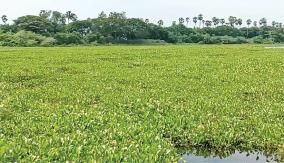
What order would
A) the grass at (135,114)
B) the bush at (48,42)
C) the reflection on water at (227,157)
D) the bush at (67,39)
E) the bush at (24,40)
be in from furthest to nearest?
the bush at (67,39)
the bush at (48,42)
the bush at (24,40)
the reflection on water at (227,157)
the grass at (135,114)

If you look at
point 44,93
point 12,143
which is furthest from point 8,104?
point 12,143

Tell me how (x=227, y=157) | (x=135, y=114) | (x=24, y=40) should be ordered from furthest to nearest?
(x=24, y=40)
(x=135, y=114)
(x=227, y=157)

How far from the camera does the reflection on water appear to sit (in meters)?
14.2

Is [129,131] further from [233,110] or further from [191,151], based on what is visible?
[233,110]

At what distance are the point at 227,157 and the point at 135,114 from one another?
4.29m

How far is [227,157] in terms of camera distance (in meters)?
14.5

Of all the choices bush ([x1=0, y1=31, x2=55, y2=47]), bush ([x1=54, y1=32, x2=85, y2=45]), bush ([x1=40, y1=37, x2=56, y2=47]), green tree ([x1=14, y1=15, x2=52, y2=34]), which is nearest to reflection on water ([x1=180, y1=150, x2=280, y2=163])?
bush ([x1=0, y1=31, x2=55, y2=47])

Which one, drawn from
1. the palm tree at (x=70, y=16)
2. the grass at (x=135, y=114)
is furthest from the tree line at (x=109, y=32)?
the grass at (x=135, y=114)

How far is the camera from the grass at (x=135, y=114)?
1237 cm

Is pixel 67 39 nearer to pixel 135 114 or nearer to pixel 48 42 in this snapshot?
pixel 48 42

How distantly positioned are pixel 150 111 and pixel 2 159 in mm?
8514

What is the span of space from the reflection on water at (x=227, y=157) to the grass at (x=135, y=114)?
1.17ft

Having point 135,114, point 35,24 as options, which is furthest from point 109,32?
point 135,114

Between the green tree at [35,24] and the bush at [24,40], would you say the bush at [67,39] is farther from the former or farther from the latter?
the green tree at [35,24]
